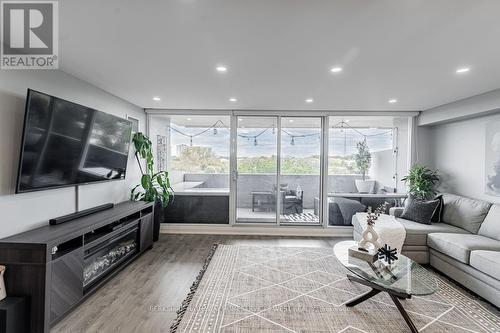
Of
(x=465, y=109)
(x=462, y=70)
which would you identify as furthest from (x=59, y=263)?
(x=465, y=109)

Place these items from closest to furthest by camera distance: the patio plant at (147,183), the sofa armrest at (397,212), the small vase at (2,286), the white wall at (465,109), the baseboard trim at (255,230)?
the small vase at (2,286) → the white wall at (465,109) → the sofa armrest at (397,212) → the patio plant at (147,183) → the baseboard trim at (255,230)

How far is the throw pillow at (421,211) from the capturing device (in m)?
3.91

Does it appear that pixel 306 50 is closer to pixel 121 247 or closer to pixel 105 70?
pixel 105 70

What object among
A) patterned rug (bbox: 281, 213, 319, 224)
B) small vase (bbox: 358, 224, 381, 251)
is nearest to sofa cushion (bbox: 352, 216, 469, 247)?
small vase (bbox: 358, 224, 381, 251)

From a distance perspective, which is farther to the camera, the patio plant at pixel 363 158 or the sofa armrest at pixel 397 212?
the patio plant at pixel 363 158

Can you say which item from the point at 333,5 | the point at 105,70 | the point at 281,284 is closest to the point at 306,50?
the point at 333,5

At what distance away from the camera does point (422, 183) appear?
449 cm

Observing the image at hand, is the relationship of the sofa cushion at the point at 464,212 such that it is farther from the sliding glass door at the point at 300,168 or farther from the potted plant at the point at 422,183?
the sliding glass door at the point at 300,168

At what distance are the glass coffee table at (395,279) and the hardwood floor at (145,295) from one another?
181 centimetres

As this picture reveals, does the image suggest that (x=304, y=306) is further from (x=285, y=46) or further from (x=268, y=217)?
(x=268, y=217)

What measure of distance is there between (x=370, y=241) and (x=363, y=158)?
112 inches

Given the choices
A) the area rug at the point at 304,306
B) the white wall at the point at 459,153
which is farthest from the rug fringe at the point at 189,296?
the white wall at the point at 459,153

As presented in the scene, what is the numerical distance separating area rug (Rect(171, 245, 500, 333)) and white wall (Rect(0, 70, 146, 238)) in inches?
68.6

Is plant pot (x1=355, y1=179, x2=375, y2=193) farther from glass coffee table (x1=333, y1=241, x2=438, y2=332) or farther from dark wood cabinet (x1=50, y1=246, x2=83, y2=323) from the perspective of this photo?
dark wood cabinet (x1=50, y1=246, x2=83, y2=323)
